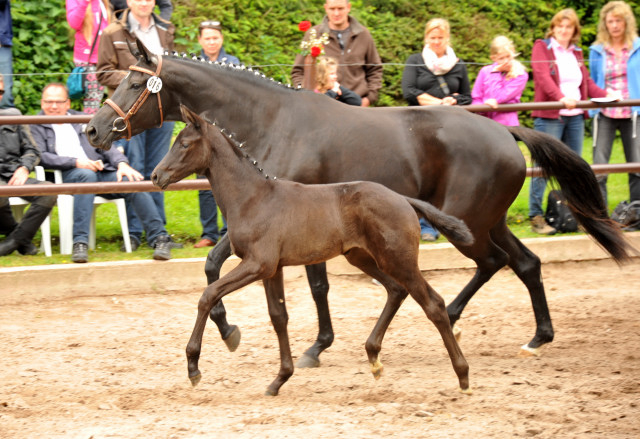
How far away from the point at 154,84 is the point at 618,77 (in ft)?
17.2

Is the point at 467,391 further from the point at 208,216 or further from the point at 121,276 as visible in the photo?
the point at 208,216

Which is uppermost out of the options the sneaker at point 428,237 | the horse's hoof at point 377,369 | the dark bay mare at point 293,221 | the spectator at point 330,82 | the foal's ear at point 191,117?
the foal's ear at point 191,117

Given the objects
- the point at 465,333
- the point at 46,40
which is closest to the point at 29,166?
the point at 46,40

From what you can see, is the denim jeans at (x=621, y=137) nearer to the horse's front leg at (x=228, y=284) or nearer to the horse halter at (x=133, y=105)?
the horse halter at (x=133, y=105)

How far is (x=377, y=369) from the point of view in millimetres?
4918

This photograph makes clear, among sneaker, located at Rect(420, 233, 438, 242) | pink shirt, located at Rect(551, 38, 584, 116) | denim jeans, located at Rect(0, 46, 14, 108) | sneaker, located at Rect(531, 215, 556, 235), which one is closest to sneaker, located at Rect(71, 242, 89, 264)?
denim jeans, located at Rect(0, 46, 14, 108)

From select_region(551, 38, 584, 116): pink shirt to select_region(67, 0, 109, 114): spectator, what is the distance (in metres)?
4.23

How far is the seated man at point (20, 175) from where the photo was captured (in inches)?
285

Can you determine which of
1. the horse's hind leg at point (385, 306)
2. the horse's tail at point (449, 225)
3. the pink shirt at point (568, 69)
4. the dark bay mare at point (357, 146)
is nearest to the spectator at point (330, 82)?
the dark bay mare at point (357, 146)

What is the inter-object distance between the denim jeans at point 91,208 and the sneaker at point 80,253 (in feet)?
0.40

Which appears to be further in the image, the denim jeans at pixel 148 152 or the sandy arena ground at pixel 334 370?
the denim jeans at pixel 148 152

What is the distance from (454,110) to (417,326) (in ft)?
5.22

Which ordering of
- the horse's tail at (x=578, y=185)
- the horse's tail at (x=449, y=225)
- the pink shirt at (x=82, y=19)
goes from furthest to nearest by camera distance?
the pink shirt at (x=82, y=19), the horse's tail at (x=578, y=185), the horse's tail at (x=449, y=225)

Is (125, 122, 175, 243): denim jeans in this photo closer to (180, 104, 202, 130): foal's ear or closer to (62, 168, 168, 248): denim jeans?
(62, 168, 168, 248): denim jeans
